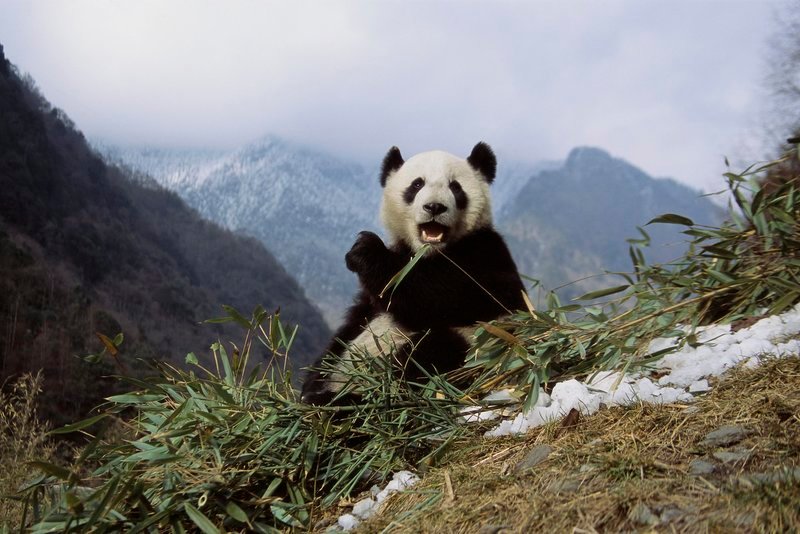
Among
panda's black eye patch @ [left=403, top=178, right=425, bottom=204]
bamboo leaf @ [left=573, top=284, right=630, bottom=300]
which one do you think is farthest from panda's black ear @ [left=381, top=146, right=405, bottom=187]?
bamboo leaf @ [left=573, top=284, right=630, bottom=300]

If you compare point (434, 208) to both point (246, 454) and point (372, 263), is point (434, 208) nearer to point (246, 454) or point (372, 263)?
point (372, 263)

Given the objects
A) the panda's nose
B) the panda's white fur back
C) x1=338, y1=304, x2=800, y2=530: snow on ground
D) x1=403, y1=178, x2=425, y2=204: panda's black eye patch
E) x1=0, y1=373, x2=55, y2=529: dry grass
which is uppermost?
x1=403, y1=178, x2=425, y2=204: panda's black eye patch

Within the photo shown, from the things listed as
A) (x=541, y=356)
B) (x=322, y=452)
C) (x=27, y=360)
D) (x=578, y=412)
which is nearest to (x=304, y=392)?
(x=322, y=452)

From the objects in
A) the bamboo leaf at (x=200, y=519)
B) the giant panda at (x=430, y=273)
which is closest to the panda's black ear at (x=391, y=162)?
the giant panda at (x=430, y=273)

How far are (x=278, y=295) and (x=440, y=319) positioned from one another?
1046 centimetres

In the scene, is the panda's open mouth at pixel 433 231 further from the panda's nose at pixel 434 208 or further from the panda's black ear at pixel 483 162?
the panda's black ear at pixel 483 162

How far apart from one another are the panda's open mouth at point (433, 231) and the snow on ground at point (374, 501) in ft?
5.35

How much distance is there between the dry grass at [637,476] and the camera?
1543 mm

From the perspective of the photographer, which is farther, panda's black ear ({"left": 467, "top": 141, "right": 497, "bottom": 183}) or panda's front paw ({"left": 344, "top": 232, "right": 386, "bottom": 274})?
panda's black ear ({"left": 467, "top": 141, "right": 497, "bottom": 183})

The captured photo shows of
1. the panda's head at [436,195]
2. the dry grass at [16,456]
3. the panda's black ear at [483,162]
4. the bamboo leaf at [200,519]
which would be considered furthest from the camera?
the panda's black ear at [483,162]

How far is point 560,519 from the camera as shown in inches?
64.7

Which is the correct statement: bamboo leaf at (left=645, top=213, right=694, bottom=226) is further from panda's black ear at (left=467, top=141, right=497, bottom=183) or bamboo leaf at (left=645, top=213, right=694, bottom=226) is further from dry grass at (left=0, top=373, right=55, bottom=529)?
dry grass at (left=0, top=373, right=55, bottom=529)

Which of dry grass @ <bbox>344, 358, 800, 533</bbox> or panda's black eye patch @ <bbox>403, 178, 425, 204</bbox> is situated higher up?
panda's black eye patch @ <bbox>403, 178, 425, 204</bbox>

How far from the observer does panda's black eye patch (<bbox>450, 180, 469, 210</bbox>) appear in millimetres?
3826
